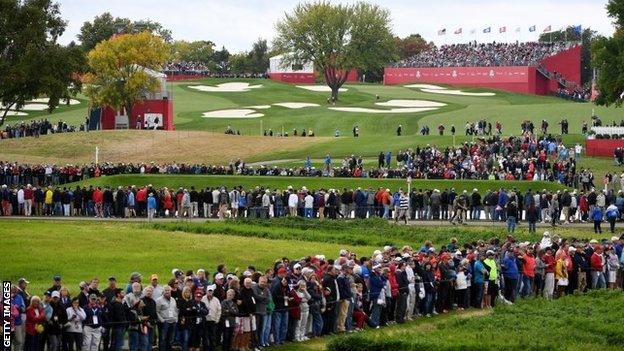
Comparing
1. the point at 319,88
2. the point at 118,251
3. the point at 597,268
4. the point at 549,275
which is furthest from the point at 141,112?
the point at 549,275

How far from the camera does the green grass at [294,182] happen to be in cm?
6506

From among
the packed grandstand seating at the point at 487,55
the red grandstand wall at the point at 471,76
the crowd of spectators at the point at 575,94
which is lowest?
the crowd of spectators at the point at 575,94

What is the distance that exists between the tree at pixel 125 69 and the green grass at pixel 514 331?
67.9m

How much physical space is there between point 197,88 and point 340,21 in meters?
22.9

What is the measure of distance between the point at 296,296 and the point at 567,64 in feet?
392

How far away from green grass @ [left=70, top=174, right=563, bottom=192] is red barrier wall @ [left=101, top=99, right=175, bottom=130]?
113ft

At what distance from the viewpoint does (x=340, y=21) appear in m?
133

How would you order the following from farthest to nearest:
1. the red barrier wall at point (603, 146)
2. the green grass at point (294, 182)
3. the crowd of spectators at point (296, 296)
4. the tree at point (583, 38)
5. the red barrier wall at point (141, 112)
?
the tree at point (583, 38) → the red barrier wall at point (141, 112) → the red barrier wall at point (603, 146) → the green grass at point (294, 182) → the crowd of spectators at point (296, 296)

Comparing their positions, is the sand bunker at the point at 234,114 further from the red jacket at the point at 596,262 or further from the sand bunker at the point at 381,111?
the red jacket at the point at 596,262

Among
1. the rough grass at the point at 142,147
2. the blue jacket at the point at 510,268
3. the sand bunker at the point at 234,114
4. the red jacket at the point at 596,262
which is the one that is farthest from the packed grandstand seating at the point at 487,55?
the blue jacket at the point at 510,268

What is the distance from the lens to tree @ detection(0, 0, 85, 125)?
56062mm

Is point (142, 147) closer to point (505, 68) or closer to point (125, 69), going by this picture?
point (125, 69)

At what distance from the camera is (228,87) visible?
151 metres

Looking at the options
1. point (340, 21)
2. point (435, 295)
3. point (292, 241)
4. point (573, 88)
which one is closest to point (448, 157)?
point (292, 241)
